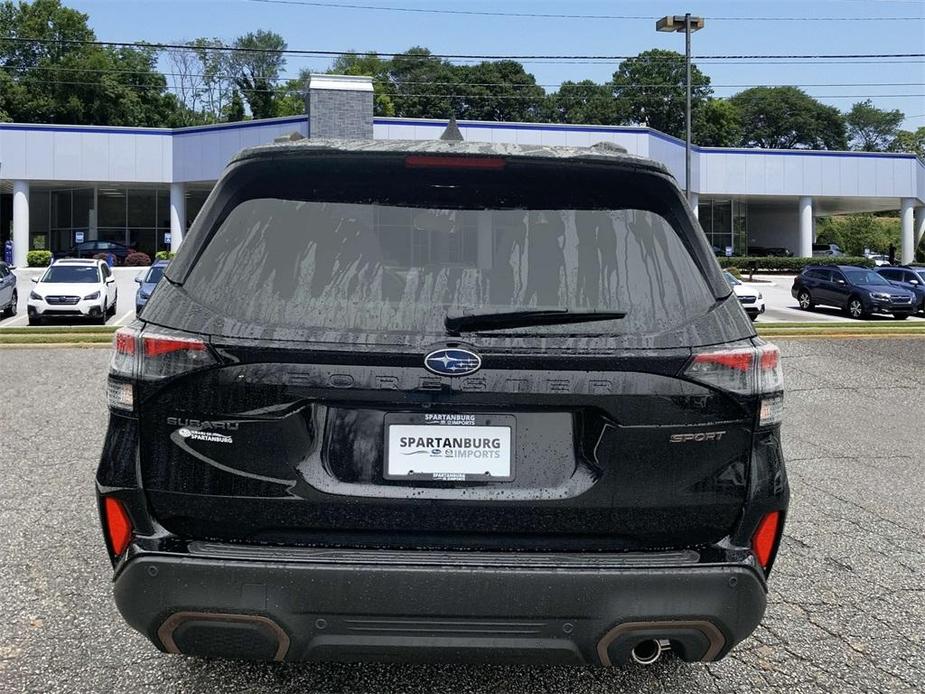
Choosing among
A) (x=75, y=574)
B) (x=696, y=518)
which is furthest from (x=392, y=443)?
(x=75, y=574)

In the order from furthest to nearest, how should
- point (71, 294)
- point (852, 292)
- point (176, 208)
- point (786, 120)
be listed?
point (786, 120) < point (176, 208) < point (852, 292) < point (71, 294)

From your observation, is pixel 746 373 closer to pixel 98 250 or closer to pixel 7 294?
pixel 7 294

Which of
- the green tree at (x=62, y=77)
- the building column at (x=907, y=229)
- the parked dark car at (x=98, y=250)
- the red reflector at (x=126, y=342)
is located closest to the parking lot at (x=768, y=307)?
the parked dark car at (x=98, y=250)

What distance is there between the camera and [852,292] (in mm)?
25656

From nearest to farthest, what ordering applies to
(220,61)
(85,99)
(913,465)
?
(913,465) < (85,99) < (220,61)

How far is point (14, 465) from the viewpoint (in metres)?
6.64

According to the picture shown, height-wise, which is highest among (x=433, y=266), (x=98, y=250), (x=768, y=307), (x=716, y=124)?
(x=716, y=124)

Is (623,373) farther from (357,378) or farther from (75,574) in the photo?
(75,574)

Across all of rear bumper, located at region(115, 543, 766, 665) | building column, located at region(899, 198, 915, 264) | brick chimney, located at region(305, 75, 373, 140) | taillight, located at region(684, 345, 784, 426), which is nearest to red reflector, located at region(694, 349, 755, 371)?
taillight, located at region(684, 345, 784, 426)

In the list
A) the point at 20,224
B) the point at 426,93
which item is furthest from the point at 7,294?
the point at 426,93

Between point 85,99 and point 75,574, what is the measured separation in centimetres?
7960

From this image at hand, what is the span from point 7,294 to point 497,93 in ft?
274

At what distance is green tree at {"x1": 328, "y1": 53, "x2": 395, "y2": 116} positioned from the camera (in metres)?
87.8

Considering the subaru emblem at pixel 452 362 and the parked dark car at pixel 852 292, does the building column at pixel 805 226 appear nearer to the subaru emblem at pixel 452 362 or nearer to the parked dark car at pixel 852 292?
the parked dark car at pixel 852 292
